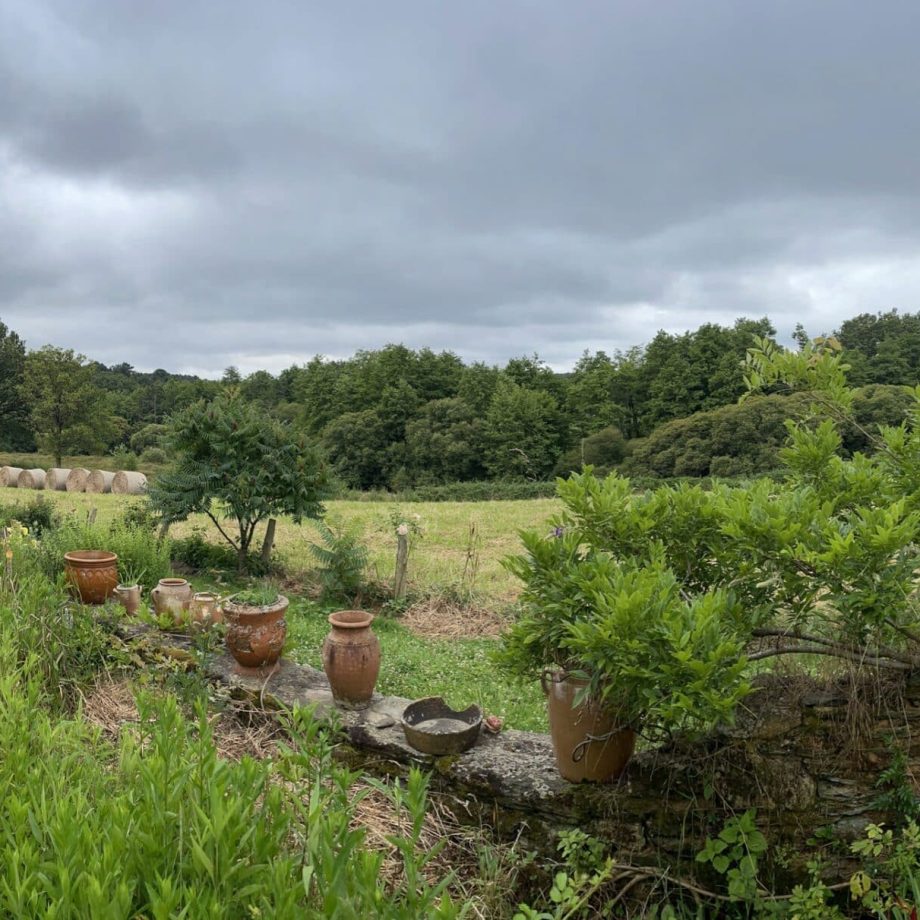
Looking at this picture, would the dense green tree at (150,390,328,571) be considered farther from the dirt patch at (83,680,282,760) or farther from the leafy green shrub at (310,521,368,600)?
the dirt patch at (83,680,282,760)

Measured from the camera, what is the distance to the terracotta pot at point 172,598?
5.31 m

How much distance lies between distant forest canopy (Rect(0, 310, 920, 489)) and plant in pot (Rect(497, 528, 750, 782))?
2614 centimetres

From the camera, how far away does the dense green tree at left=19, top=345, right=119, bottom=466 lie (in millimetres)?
36812

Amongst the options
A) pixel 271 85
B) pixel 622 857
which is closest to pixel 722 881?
pixel 622 857

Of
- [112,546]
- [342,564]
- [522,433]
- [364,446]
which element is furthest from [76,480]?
[522,433]

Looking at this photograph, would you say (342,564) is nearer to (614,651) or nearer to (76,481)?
(614,651)

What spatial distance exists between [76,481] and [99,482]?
1.11 m

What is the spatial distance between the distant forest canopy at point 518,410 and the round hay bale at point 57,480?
671cm

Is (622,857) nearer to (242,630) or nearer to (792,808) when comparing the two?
(792,808)

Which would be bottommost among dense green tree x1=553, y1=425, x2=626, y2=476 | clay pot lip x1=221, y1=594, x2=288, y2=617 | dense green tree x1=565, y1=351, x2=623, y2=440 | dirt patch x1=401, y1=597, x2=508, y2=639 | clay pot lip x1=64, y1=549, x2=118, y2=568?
dirt patch x1=401, y1=597, x2=508, y2=639

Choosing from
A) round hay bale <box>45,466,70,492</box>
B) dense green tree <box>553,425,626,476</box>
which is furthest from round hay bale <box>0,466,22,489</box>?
dense green tree <box>553,425,626,476</box>

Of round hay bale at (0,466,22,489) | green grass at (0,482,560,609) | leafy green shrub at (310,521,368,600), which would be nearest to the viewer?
leafy green shrub at (310,521,368,600)

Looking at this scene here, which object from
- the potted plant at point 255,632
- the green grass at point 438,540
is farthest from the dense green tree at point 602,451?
the potted plant at point 255,632

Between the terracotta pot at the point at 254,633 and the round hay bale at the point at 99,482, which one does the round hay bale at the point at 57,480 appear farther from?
the terracotta pot at the point at 254,633
